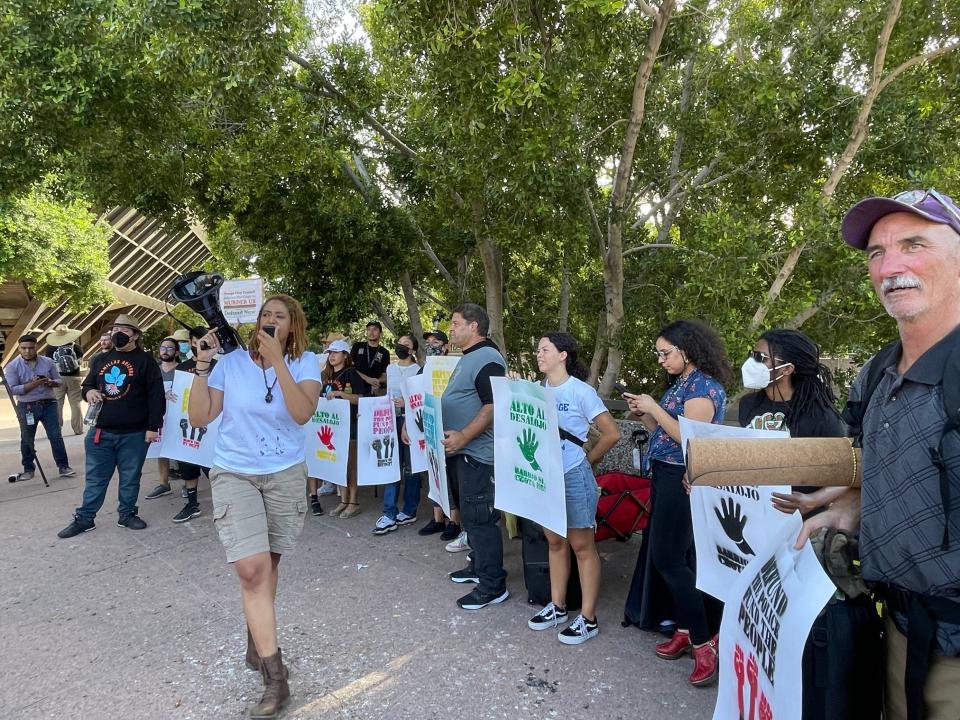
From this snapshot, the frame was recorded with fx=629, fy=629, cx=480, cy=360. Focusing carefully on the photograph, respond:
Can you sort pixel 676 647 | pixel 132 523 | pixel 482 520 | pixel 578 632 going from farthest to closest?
pixel 132 523
pixel 482 520
pixel 578 632
pixel 676 647

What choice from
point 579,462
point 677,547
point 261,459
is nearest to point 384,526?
point 579,462

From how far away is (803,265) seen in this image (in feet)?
19.4

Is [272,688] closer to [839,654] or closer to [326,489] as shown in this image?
[839,654]

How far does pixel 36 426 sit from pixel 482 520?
23.7 feet

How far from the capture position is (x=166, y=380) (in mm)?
7410

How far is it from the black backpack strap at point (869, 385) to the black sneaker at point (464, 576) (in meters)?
3.16

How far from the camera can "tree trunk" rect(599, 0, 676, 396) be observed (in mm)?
5223

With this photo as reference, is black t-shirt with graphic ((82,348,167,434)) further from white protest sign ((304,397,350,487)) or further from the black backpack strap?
the black backpack strap

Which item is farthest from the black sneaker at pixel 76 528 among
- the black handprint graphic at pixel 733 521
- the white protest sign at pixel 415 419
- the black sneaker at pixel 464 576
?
the black handprint graphic at pixel 733 521

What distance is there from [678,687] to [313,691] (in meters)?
1.82

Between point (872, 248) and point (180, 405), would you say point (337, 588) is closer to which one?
point (180, 405)

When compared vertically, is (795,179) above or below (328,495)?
above

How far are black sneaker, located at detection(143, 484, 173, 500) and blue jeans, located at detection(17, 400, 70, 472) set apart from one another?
207cm

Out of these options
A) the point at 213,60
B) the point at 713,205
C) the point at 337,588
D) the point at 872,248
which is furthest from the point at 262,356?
the point at 713,205
